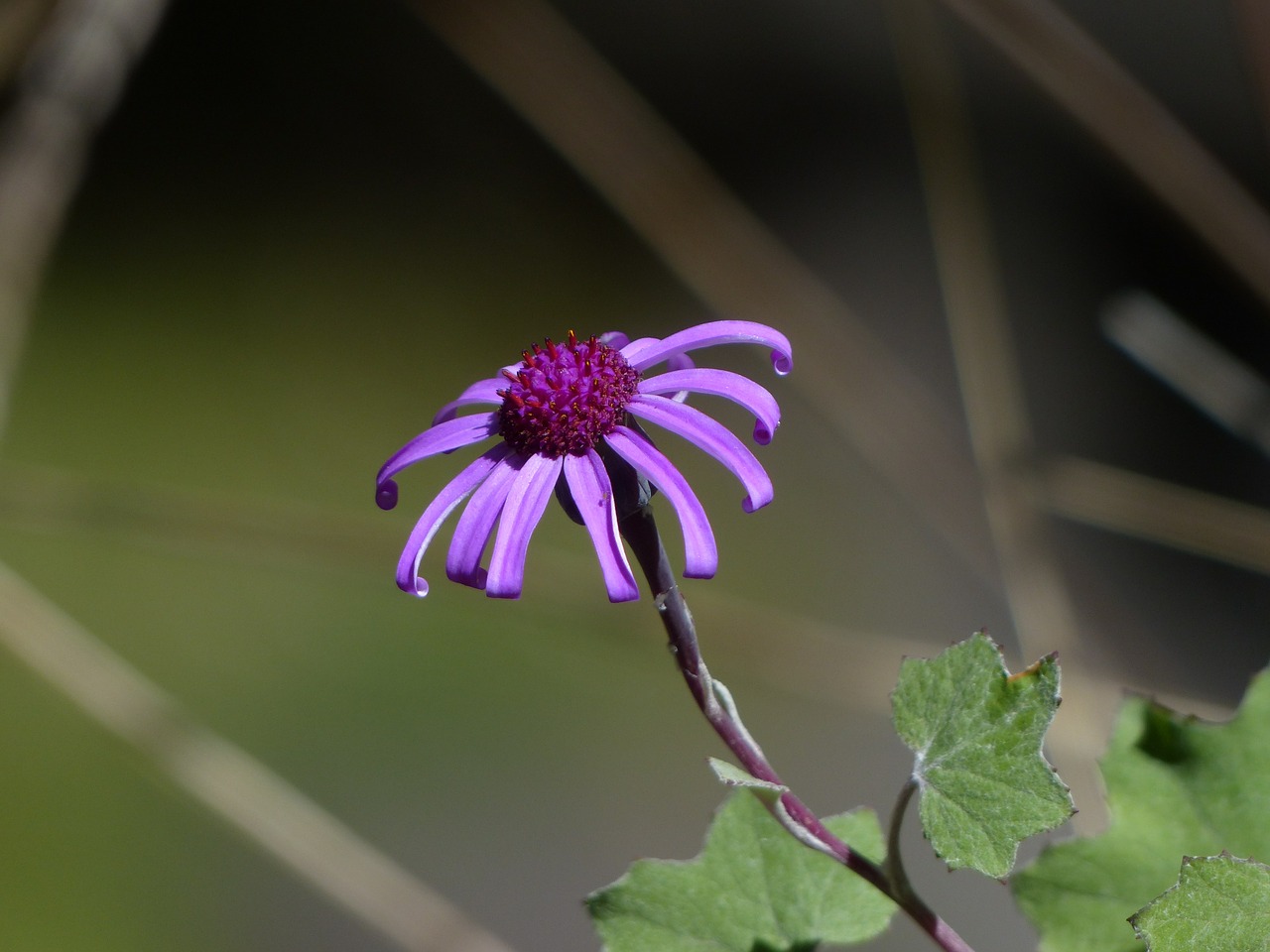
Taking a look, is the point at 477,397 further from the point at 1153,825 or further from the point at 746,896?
the point at 1153,825

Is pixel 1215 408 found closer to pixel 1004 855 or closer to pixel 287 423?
pixel 1004 855

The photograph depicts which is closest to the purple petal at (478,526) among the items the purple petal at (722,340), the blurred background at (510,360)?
the purple petal at (722,340)

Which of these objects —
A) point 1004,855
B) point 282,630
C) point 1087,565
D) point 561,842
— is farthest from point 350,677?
point 1004,855

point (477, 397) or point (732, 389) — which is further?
point (477, 397)

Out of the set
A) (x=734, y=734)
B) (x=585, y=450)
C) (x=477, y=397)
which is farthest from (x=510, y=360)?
(x=734, y=734)

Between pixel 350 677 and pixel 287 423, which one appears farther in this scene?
pixel 287 423

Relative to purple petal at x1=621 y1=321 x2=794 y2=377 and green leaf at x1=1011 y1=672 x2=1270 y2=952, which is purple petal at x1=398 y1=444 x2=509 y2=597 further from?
green leaf at x1=1011 y1=672 x2=1270 y2=952

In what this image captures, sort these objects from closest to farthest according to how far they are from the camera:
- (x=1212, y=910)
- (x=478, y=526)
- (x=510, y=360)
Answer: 1. (x=1212, y=910)
2. (x=478, y=526)
3. (x=510, y=360)
